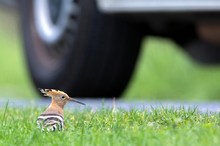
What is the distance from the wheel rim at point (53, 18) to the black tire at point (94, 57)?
87 millimetres

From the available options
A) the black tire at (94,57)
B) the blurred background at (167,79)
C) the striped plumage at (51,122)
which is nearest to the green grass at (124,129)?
the striped plumage at (51,122)

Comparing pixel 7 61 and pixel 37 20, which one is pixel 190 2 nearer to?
pixel 37 20

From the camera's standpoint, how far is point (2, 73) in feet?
54.8

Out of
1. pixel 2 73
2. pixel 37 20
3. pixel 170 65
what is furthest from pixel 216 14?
pixel 2 73

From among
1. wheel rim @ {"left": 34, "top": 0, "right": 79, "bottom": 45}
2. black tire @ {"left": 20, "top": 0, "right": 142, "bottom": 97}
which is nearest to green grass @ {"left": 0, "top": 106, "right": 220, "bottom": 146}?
black tire @ {"left": 20, "top": 0, "right": 142, "bottom": 97}

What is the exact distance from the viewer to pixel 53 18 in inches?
296

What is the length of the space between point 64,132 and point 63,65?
3.40 metres

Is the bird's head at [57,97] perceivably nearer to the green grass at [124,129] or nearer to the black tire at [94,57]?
the green grass at [124,129]

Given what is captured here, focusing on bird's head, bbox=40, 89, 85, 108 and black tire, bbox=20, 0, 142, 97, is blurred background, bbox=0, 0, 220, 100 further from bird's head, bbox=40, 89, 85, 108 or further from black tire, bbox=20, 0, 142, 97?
bird's head, bbox=40, 89, 85, 108

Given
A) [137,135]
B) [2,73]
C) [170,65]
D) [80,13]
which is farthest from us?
[2,73]

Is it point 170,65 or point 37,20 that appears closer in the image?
point 37,20

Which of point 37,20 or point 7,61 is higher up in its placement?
point 7,61

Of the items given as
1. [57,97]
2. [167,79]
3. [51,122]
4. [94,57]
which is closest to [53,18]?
[94,57]

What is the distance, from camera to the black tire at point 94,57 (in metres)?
7.15
